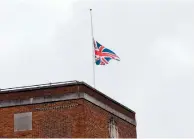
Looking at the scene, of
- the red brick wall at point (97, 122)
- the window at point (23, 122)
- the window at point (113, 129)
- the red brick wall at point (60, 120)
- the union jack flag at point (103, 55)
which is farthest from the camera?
the union jack flag at point (103, 55)

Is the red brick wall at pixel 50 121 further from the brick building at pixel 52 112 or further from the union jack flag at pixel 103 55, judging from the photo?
the union jack flag at pixel 103 55

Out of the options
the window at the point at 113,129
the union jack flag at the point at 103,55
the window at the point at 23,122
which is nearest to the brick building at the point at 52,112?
the window at the point at 23,122

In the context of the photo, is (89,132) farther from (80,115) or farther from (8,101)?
(8,101)

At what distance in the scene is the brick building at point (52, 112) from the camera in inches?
1441

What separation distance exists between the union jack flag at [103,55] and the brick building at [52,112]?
242 centimetres

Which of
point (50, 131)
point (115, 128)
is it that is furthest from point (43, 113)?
point (115, 128)

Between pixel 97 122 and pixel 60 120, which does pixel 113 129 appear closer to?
pixel 97 122

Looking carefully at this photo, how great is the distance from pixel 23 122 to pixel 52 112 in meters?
1.90

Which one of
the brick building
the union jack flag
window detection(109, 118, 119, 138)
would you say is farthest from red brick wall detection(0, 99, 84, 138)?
the union jack flag

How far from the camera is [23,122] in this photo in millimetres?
37344

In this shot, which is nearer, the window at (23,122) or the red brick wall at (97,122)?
the red brick wall at (97,122)

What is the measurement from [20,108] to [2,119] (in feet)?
4.26

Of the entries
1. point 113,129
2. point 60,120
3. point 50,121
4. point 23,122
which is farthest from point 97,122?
point 23,122

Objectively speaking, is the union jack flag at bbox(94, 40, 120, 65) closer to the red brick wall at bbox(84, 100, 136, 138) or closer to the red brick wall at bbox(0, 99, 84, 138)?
the red brick wall at bbox(84, 100, 136, 138)
